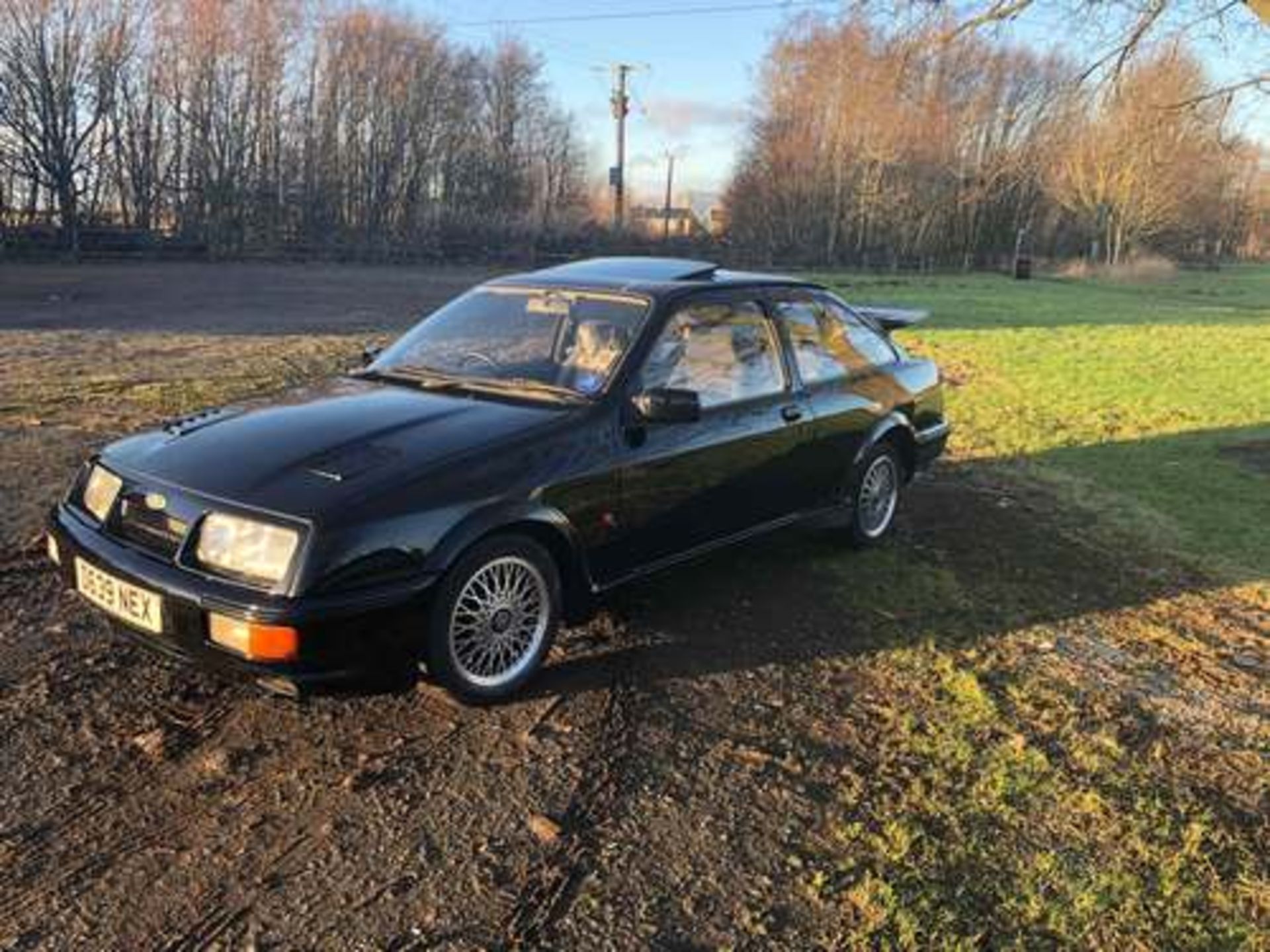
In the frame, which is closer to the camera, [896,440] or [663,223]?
[896,440]

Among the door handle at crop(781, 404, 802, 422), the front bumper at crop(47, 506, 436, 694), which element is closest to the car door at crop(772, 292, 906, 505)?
the door handle at crop(781, 404, 802, 422)

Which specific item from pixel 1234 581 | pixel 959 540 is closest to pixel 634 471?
pixel 959 540

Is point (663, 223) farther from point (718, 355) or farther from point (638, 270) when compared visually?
point (718, 355)

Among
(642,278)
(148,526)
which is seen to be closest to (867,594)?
(642,278)

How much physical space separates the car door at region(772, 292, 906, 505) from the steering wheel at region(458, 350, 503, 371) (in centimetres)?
156

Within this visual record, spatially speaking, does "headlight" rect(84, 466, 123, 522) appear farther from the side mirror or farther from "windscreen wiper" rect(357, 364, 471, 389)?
the side mirror

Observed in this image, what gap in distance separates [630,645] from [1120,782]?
6.55ft

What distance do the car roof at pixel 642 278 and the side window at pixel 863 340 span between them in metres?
0.38

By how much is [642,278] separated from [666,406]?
3.41ft

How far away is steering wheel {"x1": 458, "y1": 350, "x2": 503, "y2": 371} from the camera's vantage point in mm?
4641

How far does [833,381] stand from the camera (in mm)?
5621

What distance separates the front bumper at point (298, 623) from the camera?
328cm

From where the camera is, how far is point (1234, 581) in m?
6.03

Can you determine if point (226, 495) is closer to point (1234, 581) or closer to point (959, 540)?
point (959, 540)
